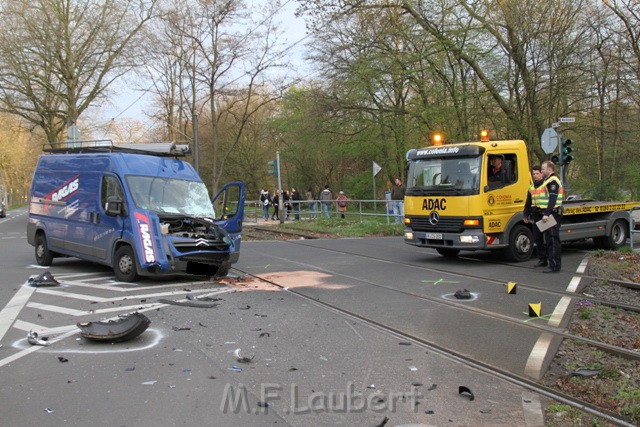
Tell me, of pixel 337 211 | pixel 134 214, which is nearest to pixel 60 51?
pixel 337 211

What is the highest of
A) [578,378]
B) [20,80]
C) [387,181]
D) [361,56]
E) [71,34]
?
[71,34]

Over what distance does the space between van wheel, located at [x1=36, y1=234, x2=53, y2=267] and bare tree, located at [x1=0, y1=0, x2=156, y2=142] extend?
2386cm

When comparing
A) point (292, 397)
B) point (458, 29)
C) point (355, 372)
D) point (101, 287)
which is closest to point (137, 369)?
point (292, 397)

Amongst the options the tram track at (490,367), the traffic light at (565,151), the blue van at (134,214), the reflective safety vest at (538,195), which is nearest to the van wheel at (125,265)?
the blue van at (134,214)

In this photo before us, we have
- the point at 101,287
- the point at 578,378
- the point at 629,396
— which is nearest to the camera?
the point at 629,396

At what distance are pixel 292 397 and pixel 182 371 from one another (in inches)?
48.1

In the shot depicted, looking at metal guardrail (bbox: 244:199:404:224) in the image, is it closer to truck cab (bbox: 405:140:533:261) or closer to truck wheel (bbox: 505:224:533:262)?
truck cab (bbox: 405:140:533:261)

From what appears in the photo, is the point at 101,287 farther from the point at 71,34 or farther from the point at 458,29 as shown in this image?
the point at 71,34

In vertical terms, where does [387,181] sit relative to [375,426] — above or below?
above

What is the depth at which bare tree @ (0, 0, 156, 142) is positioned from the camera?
1277 inches

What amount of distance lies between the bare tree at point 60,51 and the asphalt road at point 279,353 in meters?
27.3

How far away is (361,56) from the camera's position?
2372cm

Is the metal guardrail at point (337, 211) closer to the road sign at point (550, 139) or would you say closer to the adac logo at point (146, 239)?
the road sign at point (550, 139)

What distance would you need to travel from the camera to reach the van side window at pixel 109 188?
1041 centimetres
